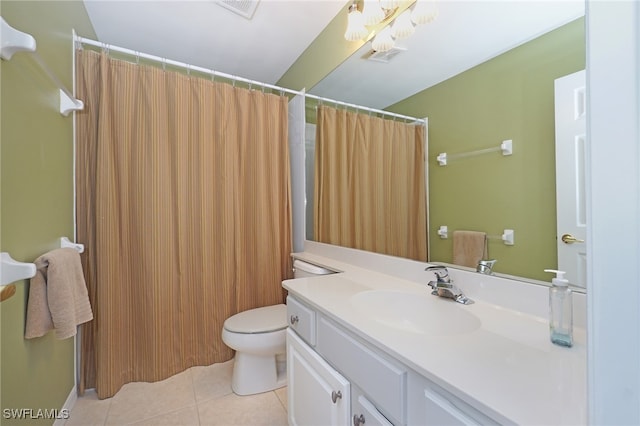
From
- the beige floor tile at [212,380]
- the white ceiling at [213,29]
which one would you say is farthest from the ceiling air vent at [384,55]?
the beige floor tile at [212,380]

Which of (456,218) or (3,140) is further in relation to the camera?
(456,218)

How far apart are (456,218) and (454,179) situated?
16 cm

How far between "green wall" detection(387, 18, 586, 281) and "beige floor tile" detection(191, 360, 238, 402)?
1.49m

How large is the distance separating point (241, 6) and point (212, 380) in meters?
2.39

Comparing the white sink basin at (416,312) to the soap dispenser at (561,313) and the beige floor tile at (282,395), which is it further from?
the beige floor tile at (282,395)

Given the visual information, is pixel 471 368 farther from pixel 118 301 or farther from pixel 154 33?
pixel 154 33

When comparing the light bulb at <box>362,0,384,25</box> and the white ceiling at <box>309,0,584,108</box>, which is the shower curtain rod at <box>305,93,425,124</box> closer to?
the white ceiling at <box>309,0,584,108</box>

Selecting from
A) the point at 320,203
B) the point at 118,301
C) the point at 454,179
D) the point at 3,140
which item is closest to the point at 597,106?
the point at 454,179

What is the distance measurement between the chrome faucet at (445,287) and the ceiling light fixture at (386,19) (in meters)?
1.09

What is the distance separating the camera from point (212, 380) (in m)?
1.77

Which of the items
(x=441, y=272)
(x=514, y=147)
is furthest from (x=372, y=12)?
(x=441, y=272)

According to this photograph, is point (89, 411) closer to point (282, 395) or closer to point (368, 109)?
point (282, 395)

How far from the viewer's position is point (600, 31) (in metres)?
0.31

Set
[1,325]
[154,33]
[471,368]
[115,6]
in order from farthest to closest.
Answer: [154,33] → [115,6] → [1,325] → [471,368]
